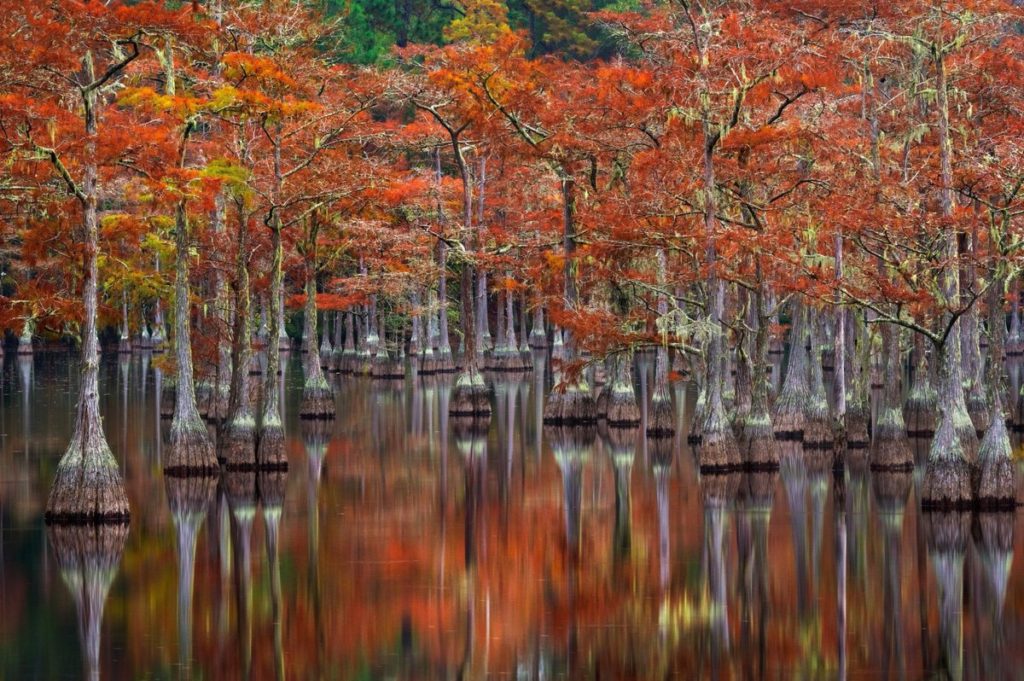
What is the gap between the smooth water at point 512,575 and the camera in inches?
623

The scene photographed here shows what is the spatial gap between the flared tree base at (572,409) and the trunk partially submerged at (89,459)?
1733cm

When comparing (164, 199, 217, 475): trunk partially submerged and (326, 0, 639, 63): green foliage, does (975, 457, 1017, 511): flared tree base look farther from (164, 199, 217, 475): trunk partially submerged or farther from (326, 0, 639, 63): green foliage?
(326, 0, 639, 63): green foliage

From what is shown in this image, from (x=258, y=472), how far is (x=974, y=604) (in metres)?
16.1

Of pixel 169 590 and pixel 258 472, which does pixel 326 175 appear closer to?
pixel 258 472

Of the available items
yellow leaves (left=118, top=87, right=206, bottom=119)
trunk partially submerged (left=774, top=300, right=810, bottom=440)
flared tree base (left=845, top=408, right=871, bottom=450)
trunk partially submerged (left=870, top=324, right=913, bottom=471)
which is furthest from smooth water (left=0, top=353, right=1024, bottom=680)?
yellow leaves (left=118, top=87, right=206, bottom=119)

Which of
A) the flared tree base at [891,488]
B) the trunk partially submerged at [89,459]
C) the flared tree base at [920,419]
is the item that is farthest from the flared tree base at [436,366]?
the trunk partially submerged at [89,459]

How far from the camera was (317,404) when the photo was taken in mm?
42750

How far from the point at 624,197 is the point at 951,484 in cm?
1120

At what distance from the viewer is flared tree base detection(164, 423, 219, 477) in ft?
93.7

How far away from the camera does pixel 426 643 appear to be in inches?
648

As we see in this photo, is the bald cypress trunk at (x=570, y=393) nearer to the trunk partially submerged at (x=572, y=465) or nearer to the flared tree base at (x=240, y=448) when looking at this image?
the trunk partially submerged at (x=572, y=465)

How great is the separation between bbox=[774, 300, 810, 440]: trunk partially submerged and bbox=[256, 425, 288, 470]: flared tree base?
12.0 meters

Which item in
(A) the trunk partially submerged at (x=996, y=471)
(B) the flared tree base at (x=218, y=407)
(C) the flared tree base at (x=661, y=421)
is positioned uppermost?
(B) the flared tree base at (x=218, y=407)

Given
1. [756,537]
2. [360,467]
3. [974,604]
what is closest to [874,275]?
[756,537]
